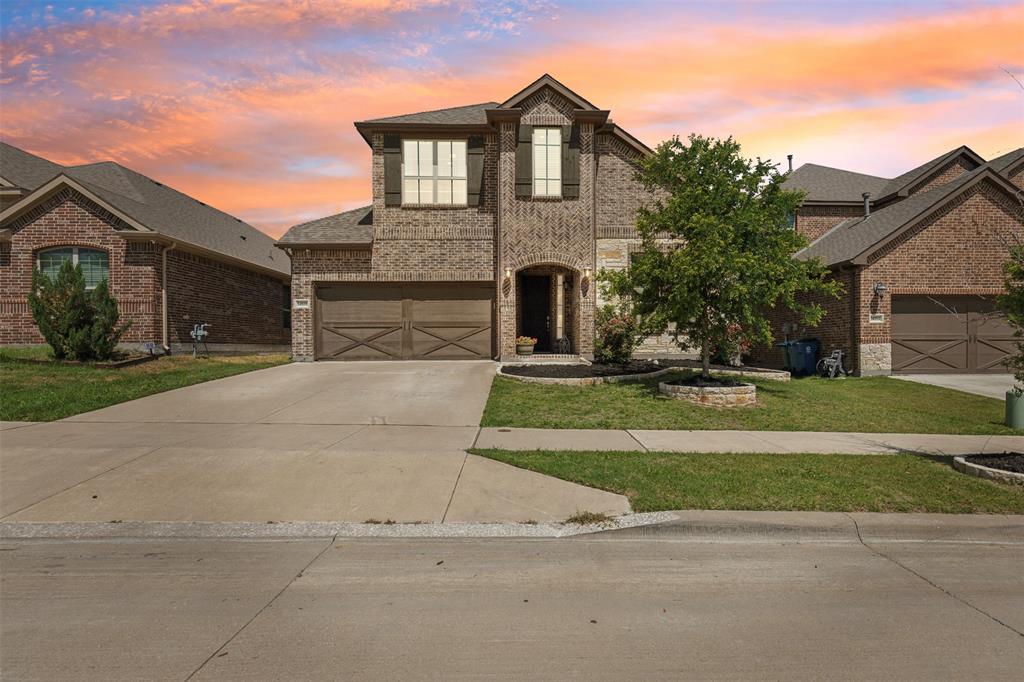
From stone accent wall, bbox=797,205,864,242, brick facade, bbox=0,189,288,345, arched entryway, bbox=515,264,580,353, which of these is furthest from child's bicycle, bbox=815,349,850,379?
brick facade, bbox=0,189,288,345

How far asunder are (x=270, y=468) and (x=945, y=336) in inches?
765

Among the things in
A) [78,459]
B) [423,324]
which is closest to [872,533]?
[78,459]

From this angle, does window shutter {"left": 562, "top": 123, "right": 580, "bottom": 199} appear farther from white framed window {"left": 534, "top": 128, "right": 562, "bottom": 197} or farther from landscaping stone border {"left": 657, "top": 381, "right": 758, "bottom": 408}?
landscaping stone border {"left": 657, "top": 381, "right": 758, "bottom": 408}

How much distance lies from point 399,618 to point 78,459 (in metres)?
5.85

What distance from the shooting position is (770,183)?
11984mm

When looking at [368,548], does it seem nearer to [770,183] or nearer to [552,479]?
[552,479]

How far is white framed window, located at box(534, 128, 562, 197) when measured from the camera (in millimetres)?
17828

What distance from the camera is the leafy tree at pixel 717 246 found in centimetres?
1139

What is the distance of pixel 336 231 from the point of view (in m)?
18.8

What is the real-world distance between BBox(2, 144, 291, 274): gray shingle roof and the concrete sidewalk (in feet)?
53.1

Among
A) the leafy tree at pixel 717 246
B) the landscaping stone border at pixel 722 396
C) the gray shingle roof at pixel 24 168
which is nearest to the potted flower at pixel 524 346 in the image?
the leafy tree at pixel 717 246

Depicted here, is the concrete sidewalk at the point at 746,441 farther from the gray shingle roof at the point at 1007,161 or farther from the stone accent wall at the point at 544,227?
the gray shingle roof at the point at 1007,161

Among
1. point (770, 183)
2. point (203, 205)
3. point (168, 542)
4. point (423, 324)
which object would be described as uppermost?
point (203, 205)

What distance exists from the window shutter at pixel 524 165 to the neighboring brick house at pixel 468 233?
32 mm
